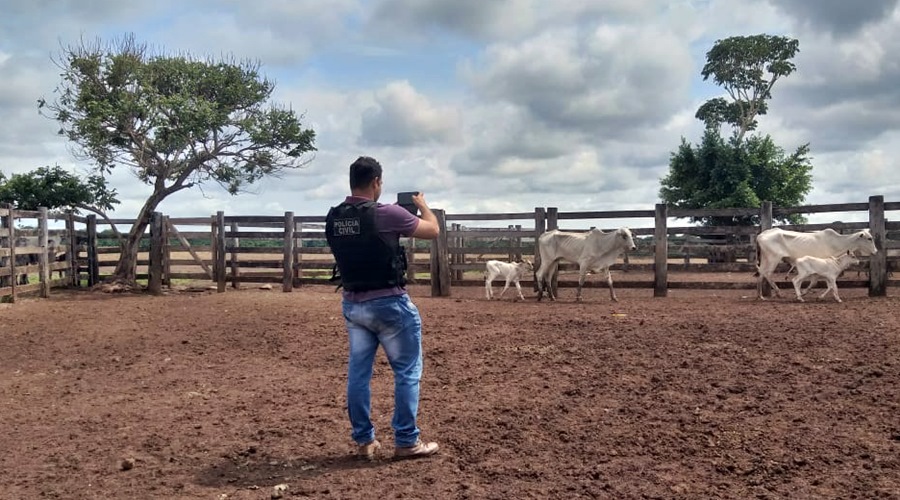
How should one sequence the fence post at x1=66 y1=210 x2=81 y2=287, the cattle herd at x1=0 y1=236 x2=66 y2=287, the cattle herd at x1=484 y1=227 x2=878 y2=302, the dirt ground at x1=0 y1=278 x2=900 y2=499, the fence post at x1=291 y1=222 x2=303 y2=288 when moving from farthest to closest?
the fence post at x1=66 y1=210 x2=81 y2=287, the fence post at x1=291 y1=222 x2=303 y2=288, the cattle herd at x1=0 y1=236 x2=66 y2=287, the cattle herd at x1=484 y1=227 x2=878 y2=302, the dirt ground at x1=0 y1=278 x2=900 y2=499

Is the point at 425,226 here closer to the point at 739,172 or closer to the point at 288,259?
the point at 288,259

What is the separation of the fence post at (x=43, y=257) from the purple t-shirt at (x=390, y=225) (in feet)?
43.8

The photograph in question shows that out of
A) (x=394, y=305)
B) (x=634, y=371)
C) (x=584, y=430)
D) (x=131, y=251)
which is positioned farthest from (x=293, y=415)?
(x=131, y=251)

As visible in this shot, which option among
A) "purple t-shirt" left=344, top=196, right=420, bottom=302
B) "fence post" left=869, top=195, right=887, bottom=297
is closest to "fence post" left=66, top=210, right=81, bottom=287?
"purple t-shirt" left=344, top=196, right=420, bottom=302

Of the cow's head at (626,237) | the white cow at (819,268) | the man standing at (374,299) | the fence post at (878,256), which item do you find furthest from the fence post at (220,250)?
the fence post at (878,256)

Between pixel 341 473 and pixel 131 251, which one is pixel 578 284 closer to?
pixel 341 473

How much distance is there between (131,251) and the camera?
17.6m

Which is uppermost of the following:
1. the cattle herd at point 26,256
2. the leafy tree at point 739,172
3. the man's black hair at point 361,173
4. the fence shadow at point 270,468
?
the leafy tree at point 739,172

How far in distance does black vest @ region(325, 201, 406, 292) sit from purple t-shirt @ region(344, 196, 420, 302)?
3 cm

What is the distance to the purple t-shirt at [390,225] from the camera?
4.38 metres

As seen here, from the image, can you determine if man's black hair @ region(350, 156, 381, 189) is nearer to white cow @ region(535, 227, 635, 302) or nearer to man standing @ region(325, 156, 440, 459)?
man standing @ region(325, 156, 440, 459)

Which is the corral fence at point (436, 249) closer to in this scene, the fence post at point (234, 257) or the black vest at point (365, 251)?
the fence post at point (234, 257)

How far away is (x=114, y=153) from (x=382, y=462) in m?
15.8

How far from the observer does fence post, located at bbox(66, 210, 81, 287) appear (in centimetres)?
1752
